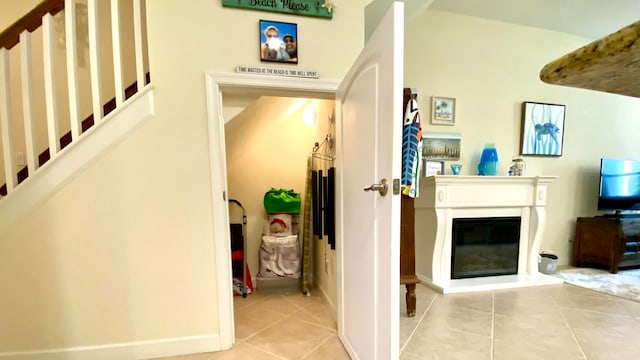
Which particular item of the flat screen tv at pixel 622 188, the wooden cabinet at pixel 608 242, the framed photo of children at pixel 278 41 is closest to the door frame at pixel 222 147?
the framed photo of children at pixel 278 41

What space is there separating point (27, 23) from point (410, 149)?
2200mm

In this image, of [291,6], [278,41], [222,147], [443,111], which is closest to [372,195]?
[222,147]

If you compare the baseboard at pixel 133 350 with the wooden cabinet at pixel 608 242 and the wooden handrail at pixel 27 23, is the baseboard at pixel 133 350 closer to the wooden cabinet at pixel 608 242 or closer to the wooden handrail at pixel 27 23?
the wooden handrail at pixel 27 23

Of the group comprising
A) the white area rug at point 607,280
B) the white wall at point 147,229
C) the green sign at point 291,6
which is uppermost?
the green sign at point 291,6

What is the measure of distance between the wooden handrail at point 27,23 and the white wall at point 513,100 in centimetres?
284

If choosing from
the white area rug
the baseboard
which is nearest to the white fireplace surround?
the white area rug

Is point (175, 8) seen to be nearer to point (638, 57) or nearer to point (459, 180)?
point (638, 57)

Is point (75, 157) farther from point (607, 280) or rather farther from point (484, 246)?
point (607, 280)

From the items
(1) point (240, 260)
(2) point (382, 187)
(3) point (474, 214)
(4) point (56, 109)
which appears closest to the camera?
(2) point (382, 187)

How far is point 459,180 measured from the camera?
266 cm

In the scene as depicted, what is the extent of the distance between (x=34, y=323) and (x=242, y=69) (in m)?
1.89

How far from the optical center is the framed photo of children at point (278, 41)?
1.63 metres

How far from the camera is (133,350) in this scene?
1591 mm

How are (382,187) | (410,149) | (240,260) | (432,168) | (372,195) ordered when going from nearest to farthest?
(382,187)
(372,195)
(410,149)
(240,260)
(432,168)
